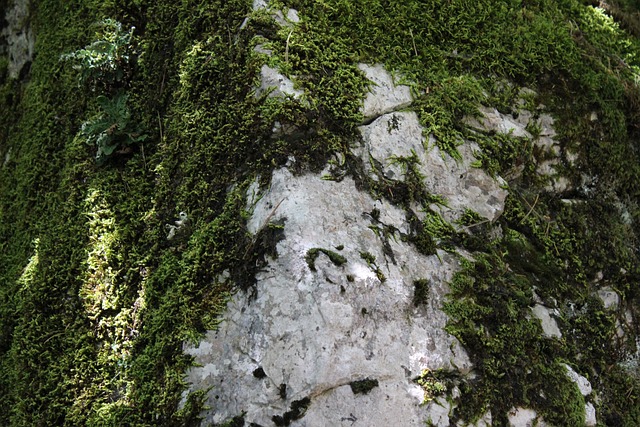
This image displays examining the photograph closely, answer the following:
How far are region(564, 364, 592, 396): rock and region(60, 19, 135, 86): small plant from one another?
12.5 ft

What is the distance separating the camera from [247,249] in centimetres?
305

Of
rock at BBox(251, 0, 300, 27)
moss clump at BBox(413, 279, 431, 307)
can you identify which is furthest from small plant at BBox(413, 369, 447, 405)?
rock at BBox(251, 0, 300, 27)

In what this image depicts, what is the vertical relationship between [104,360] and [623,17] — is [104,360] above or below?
below

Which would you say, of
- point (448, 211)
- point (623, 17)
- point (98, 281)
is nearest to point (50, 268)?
point (98, 281)

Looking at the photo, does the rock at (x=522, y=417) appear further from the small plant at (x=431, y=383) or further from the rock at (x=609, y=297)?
the rock at (x=609, y=297)

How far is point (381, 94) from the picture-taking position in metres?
3.72

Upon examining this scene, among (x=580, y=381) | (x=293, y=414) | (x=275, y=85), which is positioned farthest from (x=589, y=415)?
(x=275, y=85)

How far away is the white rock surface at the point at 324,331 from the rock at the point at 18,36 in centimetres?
379

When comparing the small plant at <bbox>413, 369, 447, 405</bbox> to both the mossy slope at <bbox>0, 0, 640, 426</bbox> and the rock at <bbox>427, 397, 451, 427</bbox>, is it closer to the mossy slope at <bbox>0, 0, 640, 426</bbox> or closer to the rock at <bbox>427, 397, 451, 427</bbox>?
the rock at <bbox>427, 397, 451, 427</bbox>

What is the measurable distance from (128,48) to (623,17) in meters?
4.69

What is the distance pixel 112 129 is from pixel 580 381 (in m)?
3.63

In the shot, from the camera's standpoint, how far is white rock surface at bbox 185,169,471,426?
275cm

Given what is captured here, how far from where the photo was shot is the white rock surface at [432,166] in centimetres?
353

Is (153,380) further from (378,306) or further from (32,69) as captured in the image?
(32,69)
